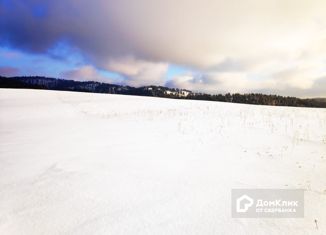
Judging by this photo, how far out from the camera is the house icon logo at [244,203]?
347 cm

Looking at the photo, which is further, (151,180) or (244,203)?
(151,180)

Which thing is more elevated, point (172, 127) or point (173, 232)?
point (172, 127)

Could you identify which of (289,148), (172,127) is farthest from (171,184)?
(172,127)

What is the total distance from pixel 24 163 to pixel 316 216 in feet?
21.0

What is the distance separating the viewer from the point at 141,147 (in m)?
7.24

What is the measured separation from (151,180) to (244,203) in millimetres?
1878

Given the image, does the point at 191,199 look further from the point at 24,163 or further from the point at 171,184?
the point at 24,163

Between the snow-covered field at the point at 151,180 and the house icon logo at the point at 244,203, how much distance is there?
0.67 ft

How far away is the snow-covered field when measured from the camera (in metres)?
3.07

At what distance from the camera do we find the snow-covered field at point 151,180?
3074 millimetres

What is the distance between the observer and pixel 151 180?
459cm

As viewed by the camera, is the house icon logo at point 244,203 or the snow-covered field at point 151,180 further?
the house icon logo at point 244,203

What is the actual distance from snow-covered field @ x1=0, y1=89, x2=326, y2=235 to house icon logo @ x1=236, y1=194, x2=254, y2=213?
20 centimetres

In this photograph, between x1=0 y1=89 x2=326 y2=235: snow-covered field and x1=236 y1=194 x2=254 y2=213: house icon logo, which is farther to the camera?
x1=236 y1=194 x2=254 y2=213: house icon logo
